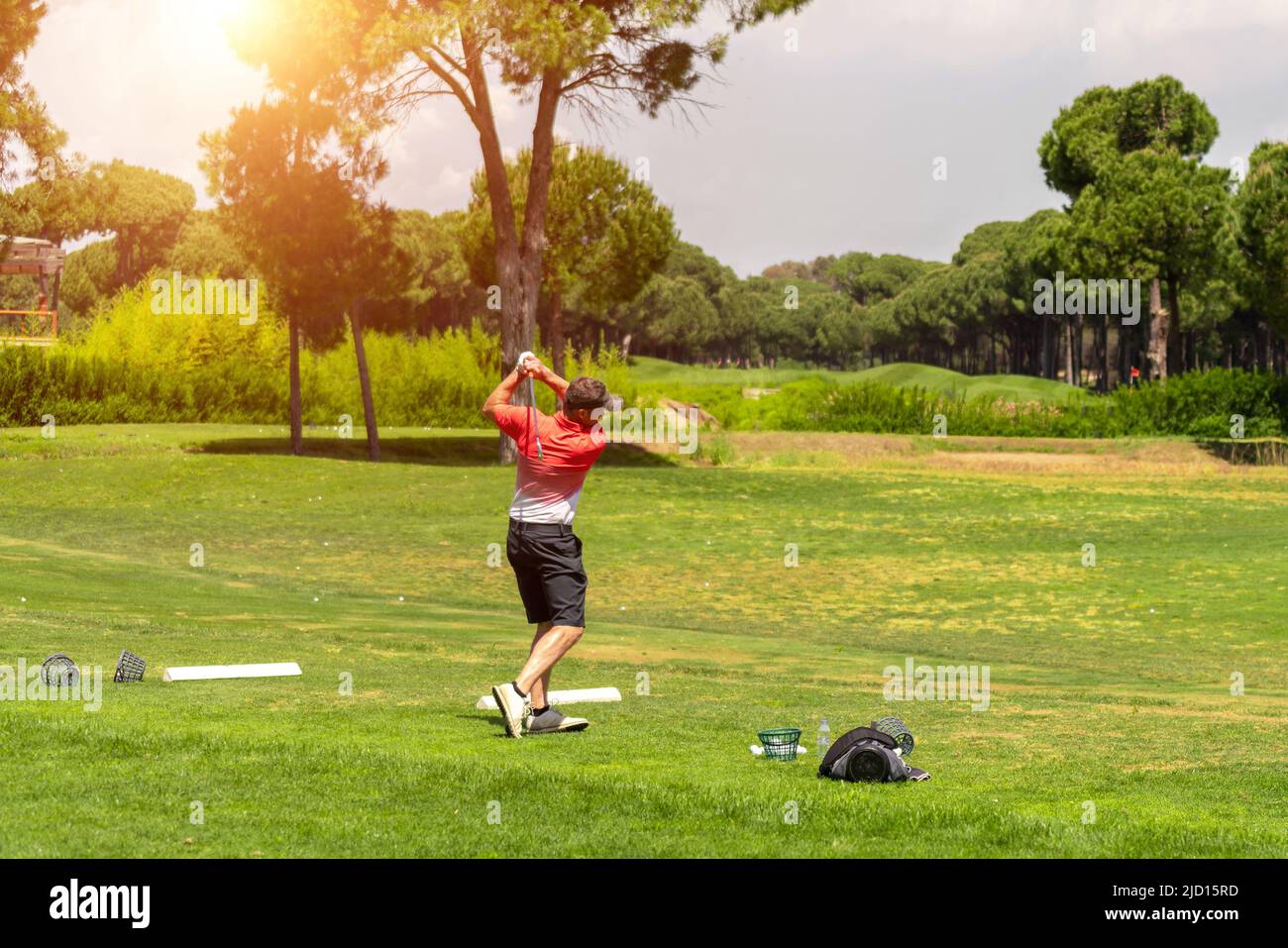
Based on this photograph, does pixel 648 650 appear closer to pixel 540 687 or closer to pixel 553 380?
pixel 540 687

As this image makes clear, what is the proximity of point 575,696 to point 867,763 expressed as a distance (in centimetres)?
342

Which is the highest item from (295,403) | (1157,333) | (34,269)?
(34,269)

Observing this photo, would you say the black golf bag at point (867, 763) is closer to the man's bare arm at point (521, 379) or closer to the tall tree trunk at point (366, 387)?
the man's bare arm at point (521, 379)

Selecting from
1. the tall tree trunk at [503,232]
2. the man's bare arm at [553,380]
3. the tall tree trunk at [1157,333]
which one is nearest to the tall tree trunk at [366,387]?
the tall tree trunk at [503,232]

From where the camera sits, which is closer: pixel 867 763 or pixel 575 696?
pixel 867 763

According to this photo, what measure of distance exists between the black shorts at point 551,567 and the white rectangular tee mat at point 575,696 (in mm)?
1104

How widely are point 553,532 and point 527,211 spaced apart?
A: 31226 millimetres

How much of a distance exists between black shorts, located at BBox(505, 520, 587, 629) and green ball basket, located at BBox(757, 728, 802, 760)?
140 cm

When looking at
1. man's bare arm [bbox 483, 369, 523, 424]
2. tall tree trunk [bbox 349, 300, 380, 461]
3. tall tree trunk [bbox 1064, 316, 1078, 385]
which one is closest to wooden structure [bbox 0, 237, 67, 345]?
tall tree trunk [bbox 349, 300, 380, 461]

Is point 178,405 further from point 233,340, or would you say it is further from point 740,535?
point 740,535

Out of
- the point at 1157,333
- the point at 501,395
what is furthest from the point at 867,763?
the point at 1157,333

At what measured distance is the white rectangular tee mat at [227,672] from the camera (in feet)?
39.7

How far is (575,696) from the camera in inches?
454
